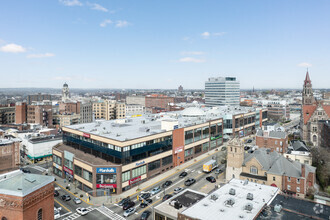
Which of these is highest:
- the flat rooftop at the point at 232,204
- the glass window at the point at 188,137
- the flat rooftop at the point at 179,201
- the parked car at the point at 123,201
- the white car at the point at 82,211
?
the glass window at the point at 188,137

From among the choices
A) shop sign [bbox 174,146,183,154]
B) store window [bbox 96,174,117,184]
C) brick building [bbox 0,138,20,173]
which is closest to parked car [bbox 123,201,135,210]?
store window [bbox 96,174,117,184]

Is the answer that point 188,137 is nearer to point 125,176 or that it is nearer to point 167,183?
point 167,183

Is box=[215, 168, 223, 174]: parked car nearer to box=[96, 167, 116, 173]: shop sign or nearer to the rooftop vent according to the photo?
box=[96, 167, 116, 173]: shop sign

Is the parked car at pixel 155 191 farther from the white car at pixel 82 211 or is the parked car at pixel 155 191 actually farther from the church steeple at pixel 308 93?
the church steeple at pixel 308 93

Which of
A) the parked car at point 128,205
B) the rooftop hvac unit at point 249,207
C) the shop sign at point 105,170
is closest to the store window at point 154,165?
the shop sign at point 105,170

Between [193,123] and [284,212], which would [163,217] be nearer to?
[284,212]

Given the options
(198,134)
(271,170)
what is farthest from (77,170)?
(271,170)
